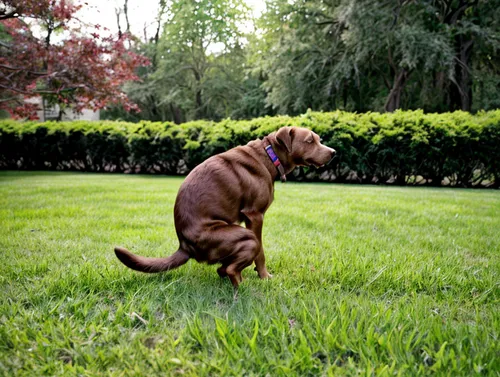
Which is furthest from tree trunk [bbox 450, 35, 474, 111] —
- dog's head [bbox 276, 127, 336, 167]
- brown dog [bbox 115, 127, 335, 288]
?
brown dog [bbox 115, 127, 335, 288]

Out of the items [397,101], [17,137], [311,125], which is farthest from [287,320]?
[397,101]

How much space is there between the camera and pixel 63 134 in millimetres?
13133

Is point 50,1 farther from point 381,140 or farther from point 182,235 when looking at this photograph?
point 381,140

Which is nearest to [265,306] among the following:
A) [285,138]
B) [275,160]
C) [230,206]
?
[230,206]

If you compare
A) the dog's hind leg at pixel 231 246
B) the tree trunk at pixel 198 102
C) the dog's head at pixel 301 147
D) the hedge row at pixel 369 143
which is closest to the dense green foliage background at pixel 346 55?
the tree trunk at pixel 198 102

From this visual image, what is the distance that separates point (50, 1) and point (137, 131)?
527 cm

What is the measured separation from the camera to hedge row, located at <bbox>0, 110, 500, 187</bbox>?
9.17m

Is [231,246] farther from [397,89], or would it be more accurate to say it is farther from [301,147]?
[397,89]

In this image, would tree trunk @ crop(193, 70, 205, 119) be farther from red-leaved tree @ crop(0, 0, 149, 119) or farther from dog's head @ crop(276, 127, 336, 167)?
dog's head @ crop(276, 127, 336, 167)

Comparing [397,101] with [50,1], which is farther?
[397,101]

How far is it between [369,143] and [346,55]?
26.7 ft

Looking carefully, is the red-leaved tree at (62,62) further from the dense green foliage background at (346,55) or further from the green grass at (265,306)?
the dense green foliage background at (346,55)

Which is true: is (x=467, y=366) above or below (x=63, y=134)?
below

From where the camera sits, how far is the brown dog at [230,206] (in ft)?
7.34
